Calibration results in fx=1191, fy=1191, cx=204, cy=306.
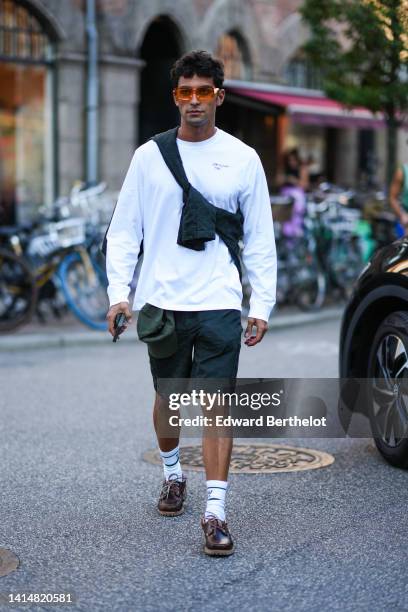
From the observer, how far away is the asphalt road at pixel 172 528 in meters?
4.10

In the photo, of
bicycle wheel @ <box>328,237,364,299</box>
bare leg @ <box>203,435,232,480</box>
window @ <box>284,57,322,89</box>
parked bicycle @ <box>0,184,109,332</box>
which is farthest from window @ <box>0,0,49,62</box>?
bare leg @ <box>203,435,232,480</box>

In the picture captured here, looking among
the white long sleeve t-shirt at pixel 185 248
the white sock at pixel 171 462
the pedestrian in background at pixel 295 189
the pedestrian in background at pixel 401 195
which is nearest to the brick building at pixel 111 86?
the pedestrian in background at pixel 295 189

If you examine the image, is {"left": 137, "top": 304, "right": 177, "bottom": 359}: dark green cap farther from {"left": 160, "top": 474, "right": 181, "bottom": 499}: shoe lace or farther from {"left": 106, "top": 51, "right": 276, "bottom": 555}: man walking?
{"left": 160, "top": 474, "right": 181, "bottom": 499}: shoe lace

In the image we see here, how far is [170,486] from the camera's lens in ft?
17.0

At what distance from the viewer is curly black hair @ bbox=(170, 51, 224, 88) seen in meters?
4.67

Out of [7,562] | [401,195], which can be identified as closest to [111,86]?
[401,195]

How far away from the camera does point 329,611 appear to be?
3912 mm

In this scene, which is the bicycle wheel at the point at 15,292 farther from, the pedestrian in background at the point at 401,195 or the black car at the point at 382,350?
the black car at the point at 382,350

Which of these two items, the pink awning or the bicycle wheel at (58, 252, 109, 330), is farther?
the pink awning

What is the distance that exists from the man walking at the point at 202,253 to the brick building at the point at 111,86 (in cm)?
1106

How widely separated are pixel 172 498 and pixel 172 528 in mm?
229

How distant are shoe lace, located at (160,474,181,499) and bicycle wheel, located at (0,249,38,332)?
252 inches

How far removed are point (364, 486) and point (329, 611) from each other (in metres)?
1.77

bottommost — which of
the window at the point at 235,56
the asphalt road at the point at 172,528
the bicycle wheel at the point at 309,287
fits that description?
the bicycle wheel at the point at 309,287
